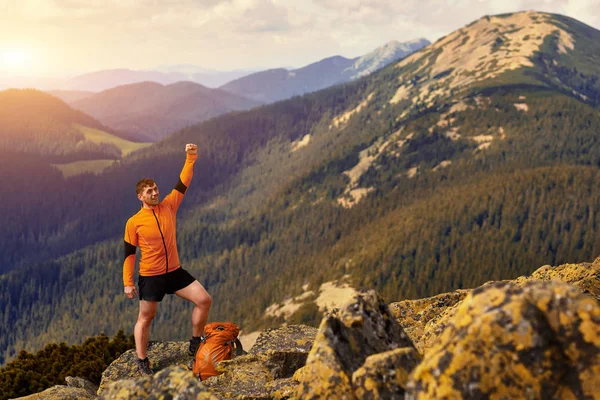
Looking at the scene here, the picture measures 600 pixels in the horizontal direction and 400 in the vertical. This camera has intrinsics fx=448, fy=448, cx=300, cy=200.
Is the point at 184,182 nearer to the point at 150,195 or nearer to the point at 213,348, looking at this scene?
the point at 150,195

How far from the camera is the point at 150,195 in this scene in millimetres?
13164

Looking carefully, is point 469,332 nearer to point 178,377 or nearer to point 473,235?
point 178,377

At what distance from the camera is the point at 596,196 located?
595 ft

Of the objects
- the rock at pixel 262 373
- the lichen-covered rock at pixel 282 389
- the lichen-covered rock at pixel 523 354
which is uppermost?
the lichen-covered rock at pixel 523 354

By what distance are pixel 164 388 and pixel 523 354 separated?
19.5ft

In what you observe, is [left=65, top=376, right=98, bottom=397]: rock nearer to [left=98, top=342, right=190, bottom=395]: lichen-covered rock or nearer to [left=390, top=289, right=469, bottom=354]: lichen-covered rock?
[left=98, top=342, right=190, bottom=395]: lichen-covered rock

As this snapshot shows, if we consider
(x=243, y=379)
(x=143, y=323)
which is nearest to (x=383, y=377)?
(x=243, y=379)

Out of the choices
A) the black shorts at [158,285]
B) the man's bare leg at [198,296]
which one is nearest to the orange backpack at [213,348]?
the man's bare leg at [198,296]

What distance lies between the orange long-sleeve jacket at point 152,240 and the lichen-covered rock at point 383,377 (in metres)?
7.95

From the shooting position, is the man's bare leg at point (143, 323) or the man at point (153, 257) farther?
the man's bare leg at point (143, 323)

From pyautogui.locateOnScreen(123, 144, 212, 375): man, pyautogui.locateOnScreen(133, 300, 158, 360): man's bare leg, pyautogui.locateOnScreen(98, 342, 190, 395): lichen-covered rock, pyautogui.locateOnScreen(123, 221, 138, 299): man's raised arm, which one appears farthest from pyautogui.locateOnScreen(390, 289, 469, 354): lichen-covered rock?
pyautogui.locateOnScreen(123, 221, 138, 299): man's raised arm

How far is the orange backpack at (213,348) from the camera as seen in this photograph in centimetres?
1421

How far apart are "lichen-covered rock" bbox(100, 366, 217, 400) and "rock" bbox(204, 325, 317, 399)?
305cm

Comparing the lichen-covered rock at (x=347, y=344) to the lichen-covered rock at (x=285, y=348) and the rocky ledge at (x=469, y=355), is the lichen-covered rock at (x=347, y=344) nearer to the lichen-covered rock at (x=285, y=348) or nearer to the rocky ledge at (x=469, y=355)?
the rocky ledge at (x=469, y=355)
